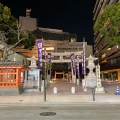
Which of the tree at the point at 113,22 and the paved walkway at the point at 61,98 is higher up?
the tree at the point at 113,22

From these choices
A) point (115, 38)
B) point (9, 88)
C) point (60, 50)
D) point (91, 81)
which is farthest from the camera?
point (60, 50)

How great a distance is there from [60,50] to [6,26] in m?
79.8

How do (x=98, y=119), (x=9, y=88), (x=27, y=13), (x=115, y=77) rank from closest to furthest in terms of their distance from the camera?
(x=98, y=119) < (x=9, y=88) < (x=115, y=77) < (x=27, y=13)

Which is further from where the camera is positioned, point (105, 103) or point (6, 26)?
point (6, 26)

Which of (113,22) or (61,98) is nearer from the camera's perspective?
(61,98)

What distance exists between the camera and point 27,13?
127438 mm

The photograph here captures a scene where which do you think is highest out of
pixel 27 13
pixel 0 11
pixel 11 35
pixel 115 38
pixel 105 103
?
pixel 27 13

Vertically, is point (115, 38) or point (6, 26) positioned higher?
point (6, 26)

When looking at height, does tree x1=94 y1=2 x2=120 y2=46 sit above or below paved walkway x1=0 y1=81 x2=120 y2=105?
above

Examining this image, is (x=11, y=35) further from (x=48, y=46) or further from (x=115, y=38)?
(x=48, y=46)

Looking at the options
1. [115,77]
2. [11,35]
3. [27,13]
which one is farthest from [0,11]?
[27,13]

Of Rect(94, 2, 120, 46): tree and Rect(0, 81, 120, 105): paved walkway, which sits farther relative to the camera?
Rect(94, 2, 120, 46): tree

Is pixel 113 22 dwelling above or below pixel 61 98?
above

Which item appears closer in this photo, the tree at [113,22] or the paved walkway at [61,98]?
the paved walkway at [61,98]
